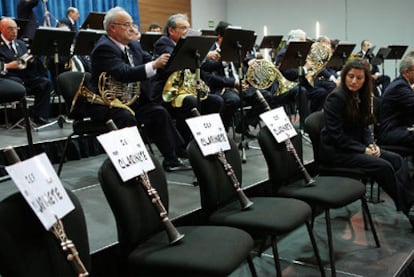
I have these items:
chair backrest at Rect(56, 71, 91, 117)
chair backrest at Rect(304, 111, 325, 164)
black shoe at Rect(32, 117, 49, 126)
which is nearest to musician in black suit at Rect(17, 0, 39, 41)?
black shoe at Rect(32, 117, 49, 126)

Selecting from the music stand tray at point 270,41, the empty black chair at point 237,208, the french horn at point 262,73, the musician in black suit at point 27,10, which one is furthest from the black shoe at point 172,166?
the music stand tray at point 270,41

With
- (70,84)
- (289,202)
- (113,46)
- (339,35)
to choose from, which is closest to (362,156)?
(289,202)

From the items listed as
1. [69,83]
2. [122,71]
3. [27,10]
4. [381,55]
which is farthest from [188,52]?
[381,55]

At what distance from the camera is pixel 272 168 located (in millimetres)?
2941

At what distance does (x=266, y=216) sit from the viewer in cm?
239

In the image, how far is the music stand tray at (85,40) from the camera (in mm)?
4695

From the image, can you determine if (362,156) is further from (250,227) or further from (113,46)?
(113,46)

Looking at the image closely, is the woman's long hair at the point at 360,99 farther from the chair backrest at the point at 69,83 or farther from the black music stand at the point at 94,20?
the black music stand at the point at 94,20

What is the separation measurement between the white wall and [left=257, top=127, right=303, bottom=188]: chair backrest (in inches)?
354

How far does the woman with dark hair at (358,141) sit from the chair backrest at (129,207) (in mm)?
1798

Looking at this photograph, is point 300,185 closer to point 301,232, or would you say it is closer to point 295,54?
point 301,232

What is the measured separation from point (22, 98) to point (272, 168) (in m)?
2.06

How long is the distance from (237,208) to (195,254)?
685mm

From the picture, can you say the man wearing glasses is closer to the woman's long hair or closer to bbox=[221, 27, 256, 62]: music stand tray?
bbox=[221, 27, 256, 62]: music stand tray
